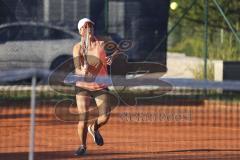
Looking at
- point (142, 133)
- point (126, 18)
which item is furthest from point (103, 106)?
point (126, 18)

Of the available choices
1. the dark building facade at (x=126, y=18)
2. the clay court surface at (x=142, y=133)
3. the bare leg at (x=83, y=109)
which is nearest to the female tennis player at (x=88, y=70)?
the bare leg at (x=83, y=109)

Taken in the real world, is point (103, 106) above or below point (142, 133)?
above

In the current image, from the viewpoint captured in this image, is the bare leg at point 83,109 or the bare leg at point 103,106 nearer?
the bare leg at point 83,109

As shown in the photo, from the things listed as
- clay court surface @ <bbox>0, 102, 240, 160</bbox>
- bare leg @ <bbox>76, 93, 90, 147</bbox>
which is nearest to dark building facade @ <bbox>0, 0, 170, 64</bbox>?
clay court surface @ <bbox>0, 102, 240, 160</bbox>

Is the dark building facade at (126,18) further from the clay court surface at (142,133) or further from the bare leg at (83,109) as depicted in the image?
the bare leg at (83,109)

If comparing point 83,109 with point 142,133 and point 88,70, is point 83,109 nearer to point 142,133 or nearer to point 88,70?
point 88,70

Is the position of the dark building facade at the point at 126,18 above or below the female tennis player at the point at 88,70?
above

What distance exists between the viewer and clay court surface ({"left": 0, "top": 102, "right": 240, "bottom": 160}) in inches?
403

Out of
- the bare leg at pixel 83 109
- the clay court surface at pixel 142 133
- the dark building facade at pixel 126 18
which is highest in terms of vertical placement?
the dark building facade at pixel 126 18

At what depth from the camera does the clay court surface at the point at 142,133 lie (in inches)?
403

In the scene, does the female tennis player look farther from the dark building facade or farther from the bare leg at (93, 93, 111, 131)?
the dark building facade

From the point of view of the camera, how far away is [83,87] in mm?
9578

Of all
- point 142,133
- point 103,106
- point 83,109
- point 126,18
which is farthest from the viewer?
A: point 126,18

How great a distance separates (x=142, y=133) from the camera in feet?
42.4
